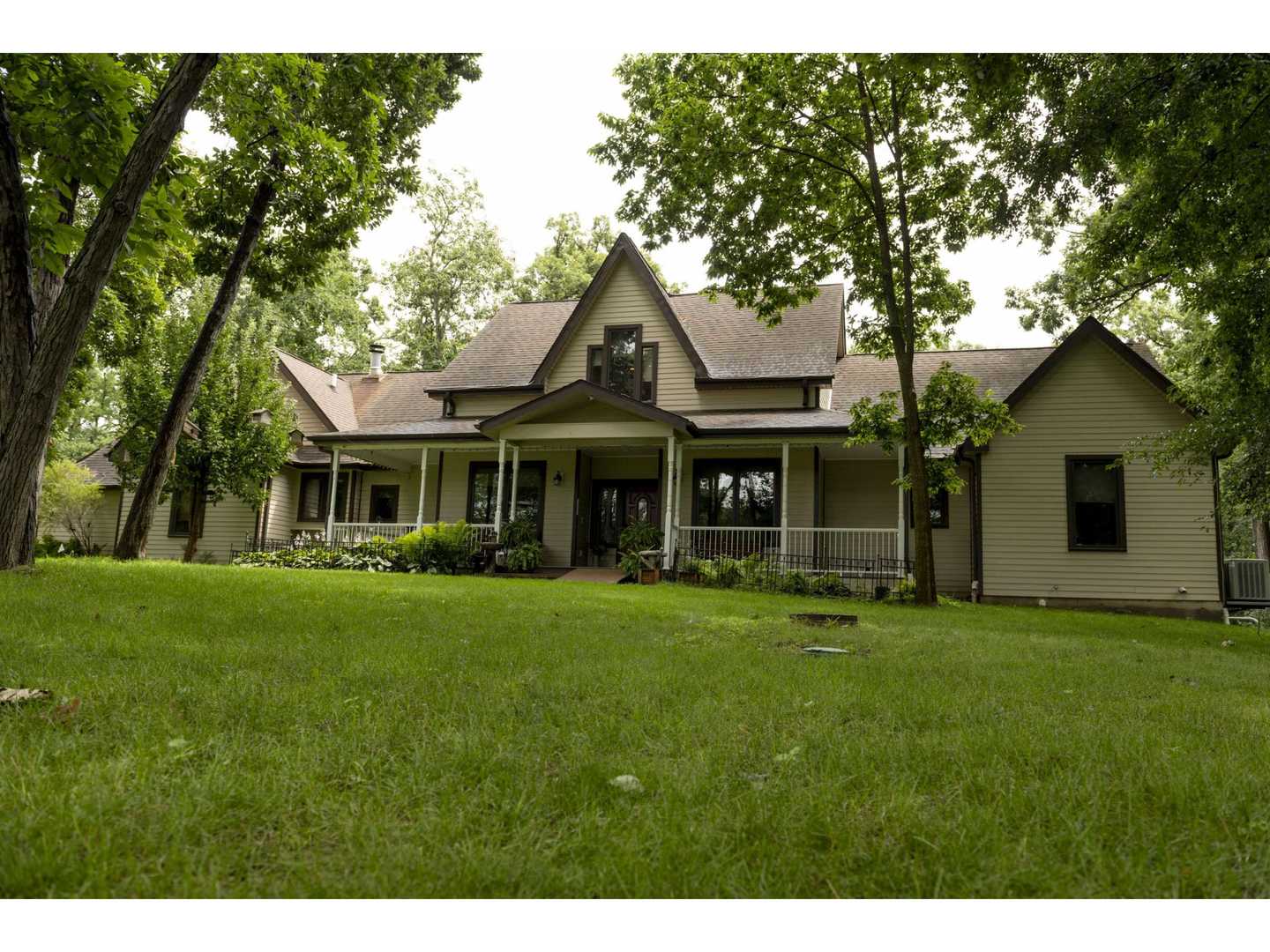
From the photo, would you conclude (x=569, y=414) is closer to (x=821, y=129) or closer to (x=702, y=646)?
(x=821, y=129)

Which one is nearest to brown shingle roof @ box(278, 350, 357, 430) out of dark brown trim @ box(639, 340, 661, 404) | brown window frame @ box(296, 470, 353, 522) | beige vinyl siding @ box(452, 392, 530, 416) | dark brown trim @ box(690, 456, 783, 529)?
brown window frame @ box(296, 470, 353, 522)

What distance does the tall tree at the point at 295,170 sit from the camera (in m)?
9.42

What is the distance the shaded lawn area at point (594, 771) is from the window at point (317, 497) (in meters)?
16.3

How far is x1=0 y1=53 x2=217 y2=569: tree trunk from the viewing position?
6676mm

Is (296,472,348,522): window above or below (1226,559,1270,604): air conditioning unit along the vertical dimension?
above

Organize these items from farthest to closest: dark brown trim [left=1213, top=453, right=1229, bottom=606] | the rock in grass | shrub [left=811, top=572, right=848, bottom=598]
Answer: dark brown trim [left=1213, top=453, right=1229, bottom=606] → shrub [left=811, top=572, right=848, bottom=598] → the rock in grass

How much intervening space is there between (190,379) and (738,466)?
37.1 ft

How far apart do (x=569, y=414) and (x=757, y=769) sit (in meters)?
14.8

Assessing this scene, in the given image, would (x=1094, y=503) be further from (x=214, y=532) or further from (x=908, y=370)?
(x=214, y=532)

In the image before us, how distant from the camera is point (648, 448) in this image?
60.9 feet

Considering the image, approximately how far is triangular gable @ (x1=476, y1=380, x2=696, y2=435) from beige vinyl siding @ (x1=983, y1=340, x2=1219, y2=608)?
22.5 feet

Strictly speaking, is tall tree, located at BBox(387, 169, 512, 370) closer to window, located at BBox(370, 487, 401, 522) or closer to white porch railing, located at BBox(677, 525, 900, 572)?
window, located at BBox(370, 487, 401, 522)

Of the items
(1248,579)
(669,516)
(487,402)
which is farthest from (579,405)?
(1248,579)

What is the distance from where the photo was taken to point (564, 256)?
38562 millimetres
